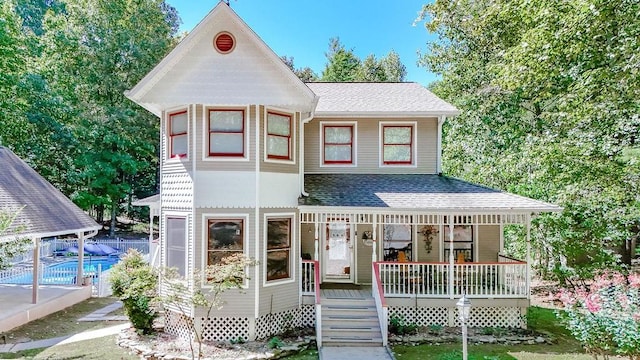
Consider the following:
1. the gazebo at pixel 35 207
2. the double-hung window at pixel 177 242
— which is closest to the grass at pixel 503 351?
the double-hung window at pixel 177 242

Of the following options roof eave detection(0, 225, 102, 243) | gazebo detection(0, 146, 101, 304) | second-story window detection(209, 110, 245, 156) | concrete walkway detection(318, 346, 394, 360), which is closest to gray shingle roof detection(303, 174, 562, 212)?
second-story window detection(209, 110, 245, 156)

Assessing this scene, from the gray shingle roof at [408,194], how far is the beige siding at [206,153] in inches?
93.7

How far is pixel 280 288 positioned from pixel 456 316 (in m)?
5.72

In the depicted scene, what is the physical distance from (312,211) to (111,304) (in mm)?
10304

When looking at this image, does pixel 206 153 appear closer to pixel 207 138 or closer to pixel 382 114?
pixel 207 138

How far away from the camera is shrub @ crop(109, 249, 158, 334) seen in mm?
11445

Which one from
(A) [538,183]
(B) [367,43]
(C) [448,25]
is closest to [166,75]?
(A) [538,183]

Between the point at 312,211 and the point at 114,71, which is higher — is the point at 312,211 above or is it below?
below

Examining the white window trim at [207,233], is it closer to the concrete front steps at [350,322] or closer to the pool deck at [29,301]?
the concrete front steps at [350,322]

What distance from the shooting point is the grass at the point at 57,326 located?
12.7 metres

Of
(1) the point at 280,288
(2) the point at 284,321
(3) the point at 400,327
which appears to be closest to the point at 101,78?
(1) the point at 280,288

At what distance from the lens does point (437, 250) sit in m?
14.7

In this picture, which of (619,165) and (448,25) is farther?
(448,25)

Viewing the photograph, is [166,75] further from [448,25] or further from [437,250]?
[448,25]
